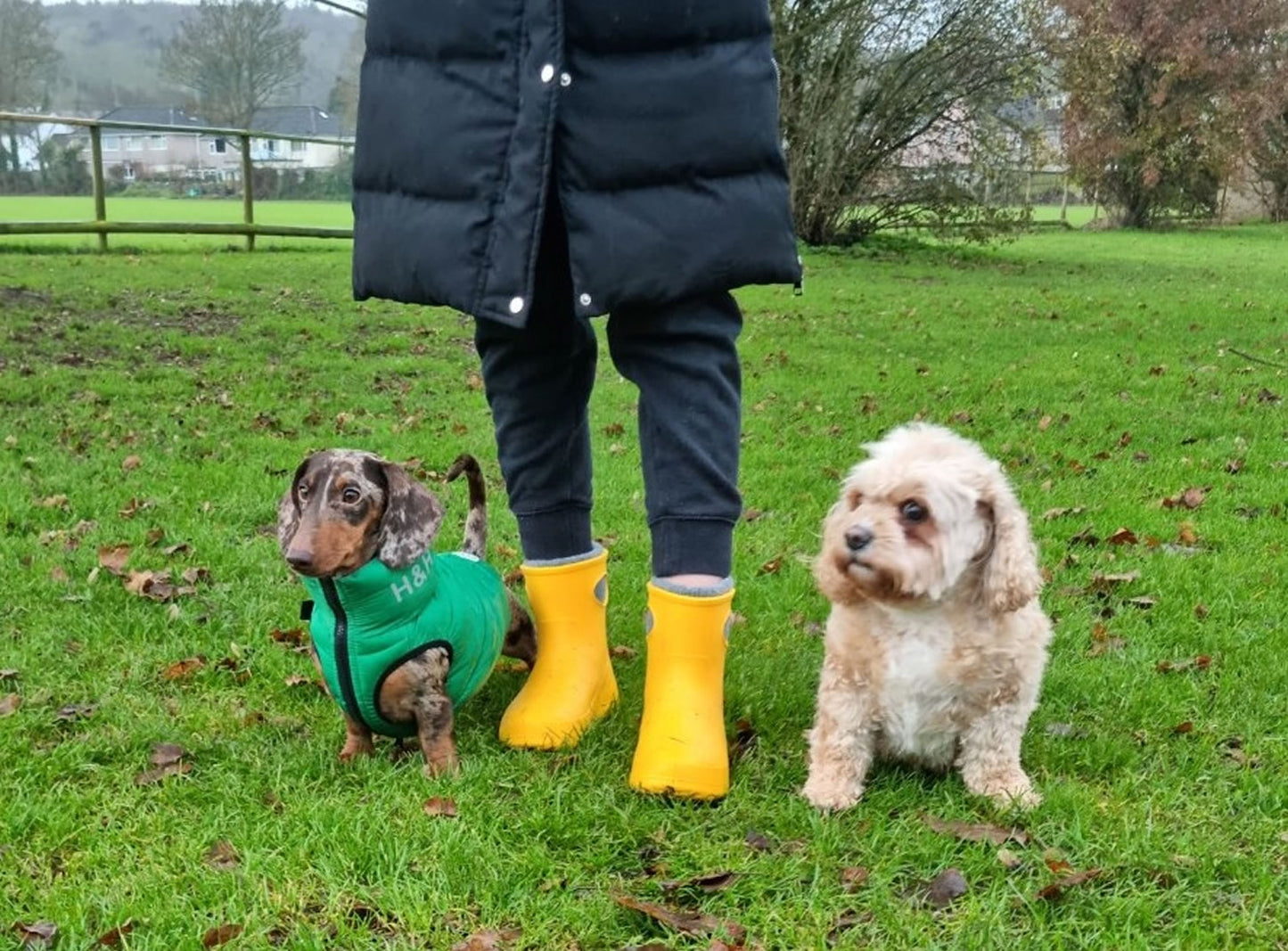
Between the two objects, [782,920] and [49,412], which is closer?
[782,920]

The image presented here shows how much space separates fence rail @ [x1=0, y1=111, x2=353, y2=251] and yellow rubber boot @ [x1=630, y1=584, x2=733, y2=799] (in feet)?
53.2

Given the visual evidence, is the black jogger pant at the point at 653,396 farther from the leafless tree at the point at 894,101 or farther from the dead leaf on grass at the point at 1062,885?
the leafless tree at the point at 894,101

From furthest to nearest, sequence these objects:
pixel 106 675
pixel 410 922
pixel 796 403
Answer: pixel 796 403 → pixel 106 675 → pixel 410 922

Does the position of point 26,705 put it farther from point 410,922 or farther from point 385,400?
point 385,400

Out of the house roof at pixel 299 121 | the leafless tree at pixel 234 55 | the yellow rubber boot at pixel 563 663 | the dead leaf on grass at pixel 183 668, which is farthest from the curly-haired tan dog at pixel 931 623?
the leafless tree at pixel 234 55

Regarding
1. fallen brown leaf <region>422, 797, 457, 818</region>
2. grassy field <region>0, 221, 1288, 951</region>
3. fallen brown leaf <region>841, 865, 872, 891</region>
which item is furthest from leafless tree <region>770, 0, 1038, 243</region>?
fallen brown leaf <region>841, 865, 872, 891</region>

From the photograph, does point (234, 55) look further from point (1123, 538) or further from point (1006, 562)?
point (1006, 562)

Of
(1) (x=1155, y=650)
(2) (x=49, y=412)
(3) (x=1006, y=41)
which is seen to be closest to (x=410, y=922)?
(1) (x=1155, y=650)

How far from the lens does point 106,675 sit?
140 inches

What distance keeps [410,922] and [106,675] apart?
1724 millimetres

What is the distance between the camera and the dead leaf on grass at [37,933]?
7.48 ft

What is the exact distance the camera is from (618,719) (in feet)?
10.8

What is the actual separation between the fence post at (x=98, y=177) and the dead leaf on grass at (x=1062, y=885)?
1800cm

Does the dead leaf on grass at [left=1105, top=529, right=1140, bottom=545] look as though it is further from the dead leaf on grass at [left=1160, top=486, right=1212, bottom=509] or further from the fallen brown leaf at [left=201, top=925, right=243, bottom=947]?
the fallen brown leaf at [left=201, top=925, right=243, bottom=947]
